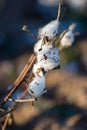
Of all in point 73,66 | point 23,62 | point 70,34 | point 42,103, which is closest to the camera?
point 70,34

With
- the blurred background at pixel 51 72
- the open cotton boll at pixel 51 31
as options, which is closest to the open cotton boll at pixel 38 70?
the open cotton boll at pixel 51 31

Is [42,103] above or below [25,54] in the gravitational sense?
below

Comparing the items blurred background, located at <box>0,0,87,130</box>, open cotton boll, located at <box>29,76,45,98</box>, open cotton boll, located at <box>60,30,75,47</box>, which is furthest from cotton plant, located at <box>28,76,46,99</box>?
blurred background, located at <box>0,0,87,130</box>

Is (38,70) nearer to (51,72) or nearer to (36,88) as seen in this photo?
(36,88)

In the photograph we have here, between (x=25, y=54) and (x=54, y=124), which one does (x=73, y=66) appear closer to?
(x=25, y=54)

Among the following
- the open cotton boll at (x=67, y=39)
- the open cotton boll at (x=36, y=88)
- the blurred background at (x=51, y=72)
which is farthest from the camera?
the blurred background at (x=51, y=72)

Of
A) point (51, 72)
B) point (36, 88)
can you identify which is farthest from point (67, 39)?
point (51, 72)

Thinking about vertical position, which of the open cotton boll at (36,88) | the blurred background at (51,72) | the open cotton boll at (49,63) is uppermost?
the blurred background at (51,72)

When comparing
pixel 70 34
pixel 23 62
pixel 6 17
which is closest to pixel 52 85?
pixel 23 62

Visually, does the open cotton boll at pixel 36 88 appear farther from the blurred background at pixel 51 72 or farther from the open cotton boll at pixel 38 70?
the blurred background at pixel 51 72
